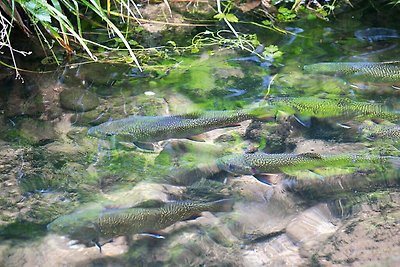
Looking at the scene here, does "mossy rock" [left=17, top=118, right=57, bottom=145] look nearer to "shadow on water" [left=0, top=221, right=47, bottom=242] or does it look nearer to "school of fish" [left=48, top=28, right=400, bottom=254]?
"school of fish" [left=48, top=28, right=400, bottom=254]

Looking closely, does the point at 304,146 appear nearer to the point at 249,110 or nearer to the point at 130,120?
the point at 249,110

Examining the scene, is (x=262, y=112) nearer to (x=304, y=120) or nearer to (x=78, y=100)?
(x=304, y=120)

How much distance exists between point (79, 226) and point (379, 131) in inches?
66.1

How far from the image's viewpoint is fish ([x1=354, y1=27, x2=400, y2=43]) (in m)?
3.93

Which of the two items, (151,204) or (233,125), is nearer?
(151,204)

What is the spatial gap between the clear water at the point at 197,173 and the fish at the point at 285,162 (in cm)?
4

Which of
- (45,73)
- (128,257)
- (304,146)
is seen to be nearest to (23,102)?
(45,73)

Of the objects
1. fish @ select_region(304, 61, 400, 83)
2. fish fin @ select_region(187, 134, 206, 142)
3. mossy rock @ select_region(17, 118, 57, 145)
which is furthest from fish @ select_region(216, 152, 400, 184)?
mossy rock @ select_region(17, 118, 57, 145)

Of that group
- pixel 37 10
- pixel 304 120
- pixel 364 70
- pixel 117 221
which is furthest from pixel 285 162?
pixel 37 10

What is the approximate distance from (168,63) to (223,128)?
0.92 m

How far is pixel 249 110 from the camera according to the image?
303cm

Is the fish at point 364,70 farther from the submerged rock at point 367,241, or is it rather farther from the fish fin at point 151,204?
the fish fin at point 151,204

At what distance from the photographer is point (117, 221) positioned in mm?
2205

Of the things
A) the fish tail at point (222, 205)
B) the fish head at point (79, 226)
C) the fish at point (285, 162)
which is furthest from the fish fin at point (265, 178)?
the fish head at point (79, 226)
